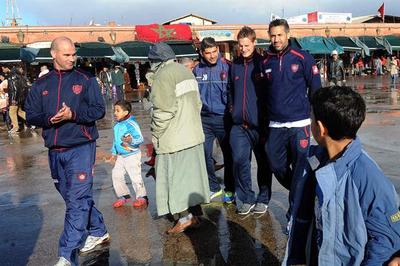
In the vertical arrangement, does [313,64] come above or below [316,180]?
above

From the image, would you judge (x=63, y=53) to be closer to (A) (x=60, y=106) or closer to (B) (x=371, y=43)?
(A) (x=60, y=106)

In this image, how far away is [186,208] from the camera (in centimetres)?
468

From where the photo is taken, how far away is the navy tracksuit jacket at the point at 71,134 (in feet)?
13.5

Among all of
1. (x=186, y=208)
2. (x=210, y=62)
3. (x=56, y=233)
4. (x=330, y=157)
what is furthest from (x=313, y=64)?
(x=56, y=233)

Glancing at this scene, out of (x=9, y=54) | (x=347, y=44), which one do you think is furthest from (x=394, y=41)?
(x=9, y=54)

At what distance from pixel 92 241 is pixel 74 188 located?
758 mm

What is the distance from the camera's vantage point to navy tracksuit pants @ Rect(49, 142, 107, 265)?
406 cm

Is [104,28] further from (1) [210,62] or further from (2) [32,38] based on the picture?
(1) [210,62]

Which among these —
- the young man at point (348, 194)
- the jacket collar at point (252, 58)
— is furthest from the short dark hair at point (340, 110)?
the jacket collar at point (252, 58)

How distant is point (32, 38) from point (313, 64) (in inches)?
1059

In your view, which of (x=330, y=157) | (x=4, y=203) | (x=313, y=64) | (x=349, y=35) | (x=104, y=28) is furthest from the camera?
(x=349, y=35)

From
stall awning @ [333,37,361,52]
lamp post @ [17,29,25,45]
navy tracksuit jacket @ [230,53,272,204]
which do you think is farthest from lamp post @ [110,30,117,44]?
navy tracksuit jacket @ [230,53,272,204]

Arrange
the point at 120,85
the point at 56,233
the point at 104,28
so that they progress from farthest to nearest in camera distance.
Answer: the point at 104,28 < the point at 120,85 < the point at 56,233

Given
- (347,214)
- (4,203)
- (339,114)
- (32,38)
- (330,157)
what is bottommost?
(4,203)
